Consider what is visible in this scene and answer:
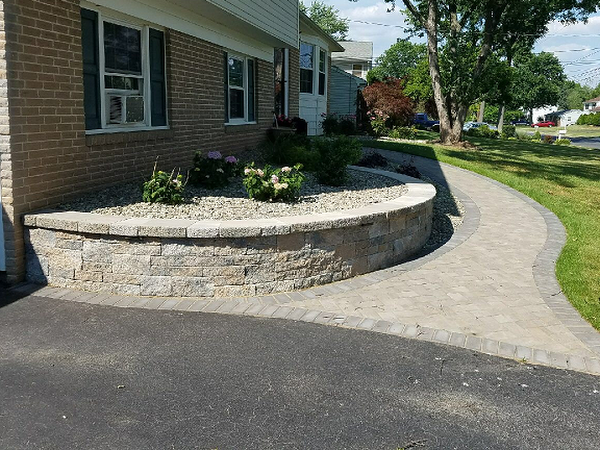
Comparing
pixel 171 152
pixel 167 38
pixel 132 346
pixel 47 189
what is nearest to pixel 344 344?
pixel 132 346

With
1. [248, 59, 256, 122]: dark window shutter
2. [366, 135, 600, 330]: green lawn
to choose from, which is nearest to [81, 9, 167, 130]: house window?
[248, 59, 256, 122]: dark window shutter

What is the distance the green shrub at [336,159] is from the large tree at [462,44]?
12637 millimetres

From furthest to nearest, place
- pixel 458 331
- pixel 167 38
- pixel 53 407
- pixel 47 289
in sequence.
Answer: pixel 167 38 < pixel 47 289 < pixel 458 331 < pixel 53 407

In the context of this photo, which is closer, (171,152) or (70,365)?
(70,365)

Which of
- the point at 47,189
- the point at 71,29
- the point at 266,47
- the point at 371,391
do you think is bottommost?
the point at 371,391

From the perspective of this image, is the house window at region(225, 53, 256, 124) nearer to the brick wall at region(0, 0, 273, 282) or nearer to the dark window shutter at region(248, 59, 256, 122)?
the dark window shutter at region(248, 59, 256, 122)

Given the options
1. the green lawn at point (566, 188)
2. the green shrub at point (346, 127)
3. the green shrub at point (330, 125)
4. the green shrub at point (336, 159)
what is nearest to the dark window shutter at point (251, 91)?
the green shrub at point (336, 159)

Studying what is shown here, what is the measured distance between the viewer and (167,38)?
851cm

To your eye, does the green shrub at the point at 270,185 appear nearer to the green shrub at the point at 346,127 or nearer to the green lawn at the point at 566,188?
the green lawn at the point at 566,188

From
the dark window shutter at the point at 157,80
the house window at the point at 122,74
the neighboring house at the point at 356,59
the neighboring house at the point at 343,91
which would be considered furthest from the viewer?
the neighboring house at the point at 356,59

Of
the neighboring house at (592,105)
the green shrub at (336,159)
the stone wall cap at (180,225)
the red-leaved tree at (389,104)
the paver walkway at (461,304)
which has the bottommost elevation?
the paver walkway at (461,304)

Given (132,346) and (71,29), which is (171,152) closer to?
(71,29)

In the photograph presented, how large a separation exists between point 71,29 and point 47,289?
114 inches

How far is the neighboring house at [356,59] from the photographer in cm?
3938
